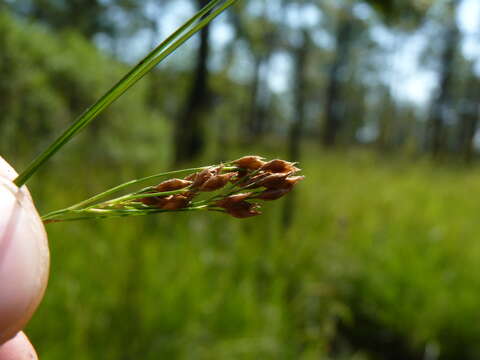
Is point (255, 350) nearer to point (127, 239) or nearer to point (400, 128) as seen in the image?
point (127, 239)

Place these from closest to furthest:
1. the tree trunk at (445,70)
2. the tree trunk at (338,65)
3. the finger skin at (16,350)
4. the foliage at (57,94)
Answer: the finger skin at (16,350)
the foliage at (57,94)
the tree trunk at (445,70)
the tree trunk at (338,65)

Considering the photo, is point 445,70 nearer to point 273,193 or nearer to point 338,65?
point 338,65

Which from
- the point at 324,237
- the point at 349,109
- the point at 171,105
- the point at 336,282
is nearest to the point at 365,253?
the point at 324,237

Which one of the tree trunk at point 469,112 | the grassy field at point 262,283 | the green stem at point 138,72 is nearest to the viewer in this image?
the green stem at point 138,72

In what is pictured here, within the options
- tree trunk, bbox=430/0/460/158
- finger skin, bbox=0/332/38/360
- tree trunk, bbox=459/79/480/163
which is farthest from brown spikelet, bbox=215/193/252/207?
tree trunk, bbox=459/79/480/163

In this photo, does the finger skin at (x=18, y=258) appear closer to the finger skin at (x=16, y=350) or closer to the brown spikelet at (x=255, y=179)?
the finger skin at (x=16, y=350)

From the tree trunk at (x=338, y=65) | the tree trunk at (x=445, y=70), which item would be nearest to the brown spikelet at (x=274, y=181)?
the tree trunk at (x=445, y=70)
